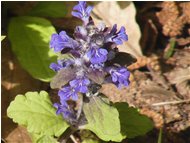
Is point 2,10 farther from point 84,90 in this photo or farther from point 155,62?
point 84,90

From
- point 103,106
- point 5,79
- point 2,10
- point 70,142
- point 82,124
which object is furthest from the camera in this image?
point 2,10

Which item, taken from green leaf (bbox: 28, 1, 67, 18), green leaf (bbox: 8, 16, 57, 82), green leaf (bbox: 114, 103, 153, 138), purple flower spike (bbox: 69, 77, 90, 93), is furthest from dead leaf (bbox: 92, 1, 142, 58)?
purple flower spike (bbox: 69, 77, 90, 93)

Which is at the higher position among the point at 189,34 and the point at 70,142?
the point at 189,34

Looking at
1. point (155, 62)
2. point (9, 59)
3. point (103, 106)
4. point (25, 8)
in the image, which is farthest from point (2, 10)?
point (103, 106)

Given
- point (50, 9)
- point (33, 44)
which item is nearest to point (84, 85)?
point (33, 44)

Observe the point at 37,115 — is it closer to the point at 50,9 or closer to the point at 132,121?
the point at 132,121

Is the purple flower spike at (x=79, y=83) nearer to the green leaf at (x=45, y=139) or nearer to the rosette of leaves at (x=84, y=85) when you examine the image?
the rosette of leaves at (x=84, y=85)

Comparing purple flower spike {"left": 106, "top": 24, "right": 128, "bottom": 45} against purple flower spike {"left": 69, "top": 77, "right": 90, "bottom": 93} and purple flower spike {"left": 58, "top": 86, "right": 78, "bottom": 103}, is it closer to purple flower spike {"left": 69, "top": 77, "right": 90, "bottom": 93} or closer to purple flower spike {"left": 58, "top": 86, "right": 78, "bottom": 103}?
purple flower spike {"left": 69, "top": 77, "right": 90, "bottom": 93}
